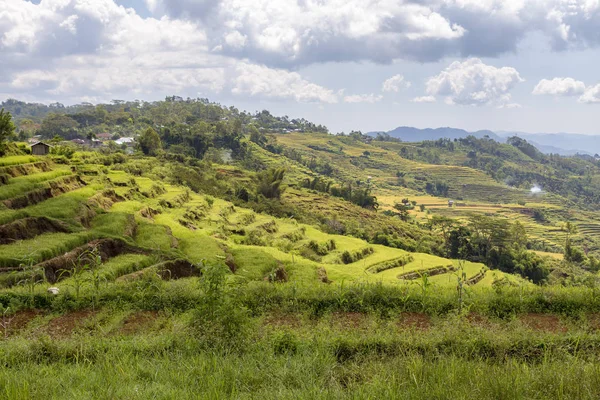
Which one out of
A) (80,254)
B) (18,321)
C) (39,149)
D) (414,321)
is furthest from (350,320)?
(39,149)

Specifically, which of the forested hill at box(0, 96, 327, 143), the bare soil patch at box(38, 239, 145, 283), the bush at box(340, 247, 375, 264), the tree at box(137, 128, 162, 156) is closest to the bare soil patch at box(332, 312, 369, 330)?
the bare soil patch at box(38, 239, 145, 283)

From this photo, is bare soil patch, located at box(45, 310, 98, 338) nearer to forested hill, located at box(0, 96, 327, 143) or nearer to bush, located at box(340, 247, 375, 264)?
bush, located at box(340, 247, 375, 264)

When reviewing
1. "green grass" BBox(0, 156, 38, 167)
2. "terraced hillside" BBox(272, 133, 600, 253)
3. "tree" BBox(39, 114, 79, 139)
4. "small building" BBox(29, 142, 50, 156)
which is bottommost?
"terraced hillside" BBox(272, 133, 600, 253)

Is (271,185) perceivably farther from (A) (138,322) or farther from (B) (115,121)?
(B) (115,121)

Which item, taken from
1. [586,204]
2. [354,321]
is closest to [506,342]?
[354,321]

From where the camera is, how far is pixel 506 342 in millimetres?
7199

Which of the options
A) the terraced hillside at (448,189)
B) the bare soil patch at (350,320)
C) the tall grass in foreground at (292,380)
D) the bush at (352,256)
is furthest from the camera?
the terraced hillside at (448,189)

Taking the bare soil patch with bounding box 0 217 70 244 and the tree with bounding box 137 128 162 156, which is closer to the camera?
the bare soil patch with bounding box 0 217 70 244

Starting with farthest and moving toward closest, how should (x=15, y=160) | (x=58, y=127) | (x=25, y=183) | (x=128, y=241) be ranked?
(x=58, y=127)
(x=15, y=160)
(x=25, y=183)
(x=128, y=241)

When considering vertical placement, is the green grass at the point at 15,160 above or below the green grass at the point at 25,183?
above

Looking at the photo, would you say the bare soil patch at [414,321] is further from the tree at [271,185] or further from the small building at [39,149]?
the tree at [271,185]

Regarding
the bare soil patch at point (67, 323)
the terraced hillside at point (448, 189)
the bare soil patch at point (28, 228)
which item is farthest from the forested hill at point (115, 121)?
the bare soil patch at point (67, 323)

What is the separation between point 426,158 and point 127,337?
17184cm

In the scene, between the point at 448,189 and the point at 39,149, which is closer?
the point at 39,149
